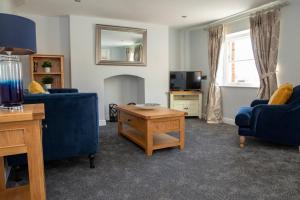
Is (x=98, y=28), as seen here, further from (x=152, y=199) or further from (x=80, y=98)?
(x=152, y=199)

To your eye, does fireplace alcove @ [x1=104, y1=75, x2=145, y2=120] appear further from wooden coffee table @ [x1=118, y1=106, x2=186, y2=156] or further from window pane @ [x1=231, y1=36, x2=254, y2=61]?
wooden coffee table @ [x1=118, y1=106, x2=186, y2=156]

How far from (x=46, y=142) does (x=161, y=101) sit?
377 centimetres

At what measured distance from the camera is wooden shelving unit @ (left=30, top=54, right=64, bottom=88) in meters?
4.47

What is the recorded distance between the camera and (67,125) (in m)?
2.27

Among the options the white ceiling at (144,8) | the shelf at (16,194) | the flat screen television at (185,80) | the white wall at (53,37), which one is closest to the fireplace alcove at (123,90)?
the flat screen television at (185,80)

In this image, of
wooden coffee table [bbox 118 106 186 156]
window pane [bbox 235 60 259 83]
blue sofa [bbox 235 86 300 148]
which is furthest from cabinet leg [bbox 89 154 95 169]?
window pane [bbox 235 60 259 83]

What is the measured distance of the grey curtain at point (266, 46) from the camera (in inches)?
151

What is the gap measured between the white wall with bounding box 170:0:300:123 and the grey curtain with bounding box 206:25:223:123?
0.45 ft

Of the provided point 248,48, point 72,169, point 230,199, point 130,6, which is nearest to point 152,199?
point 230,199

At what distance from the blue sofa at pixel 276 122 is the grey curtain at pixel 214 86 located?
190 centimetres

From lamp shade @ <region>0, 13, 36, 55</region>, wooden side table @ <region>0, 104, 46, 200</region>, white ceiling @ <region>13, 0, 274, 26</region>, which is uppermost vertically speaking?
white ceiling @ <region>13, 0, 274, 26</region>

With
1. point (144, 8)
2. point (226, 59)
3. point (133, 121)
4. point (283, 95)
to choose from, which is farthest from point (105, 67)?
point (283, 95)

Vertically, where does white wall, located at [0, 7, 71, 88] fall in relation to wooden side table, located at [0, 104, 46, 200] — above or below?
above

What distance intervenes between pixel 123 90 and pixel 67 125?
358cm
